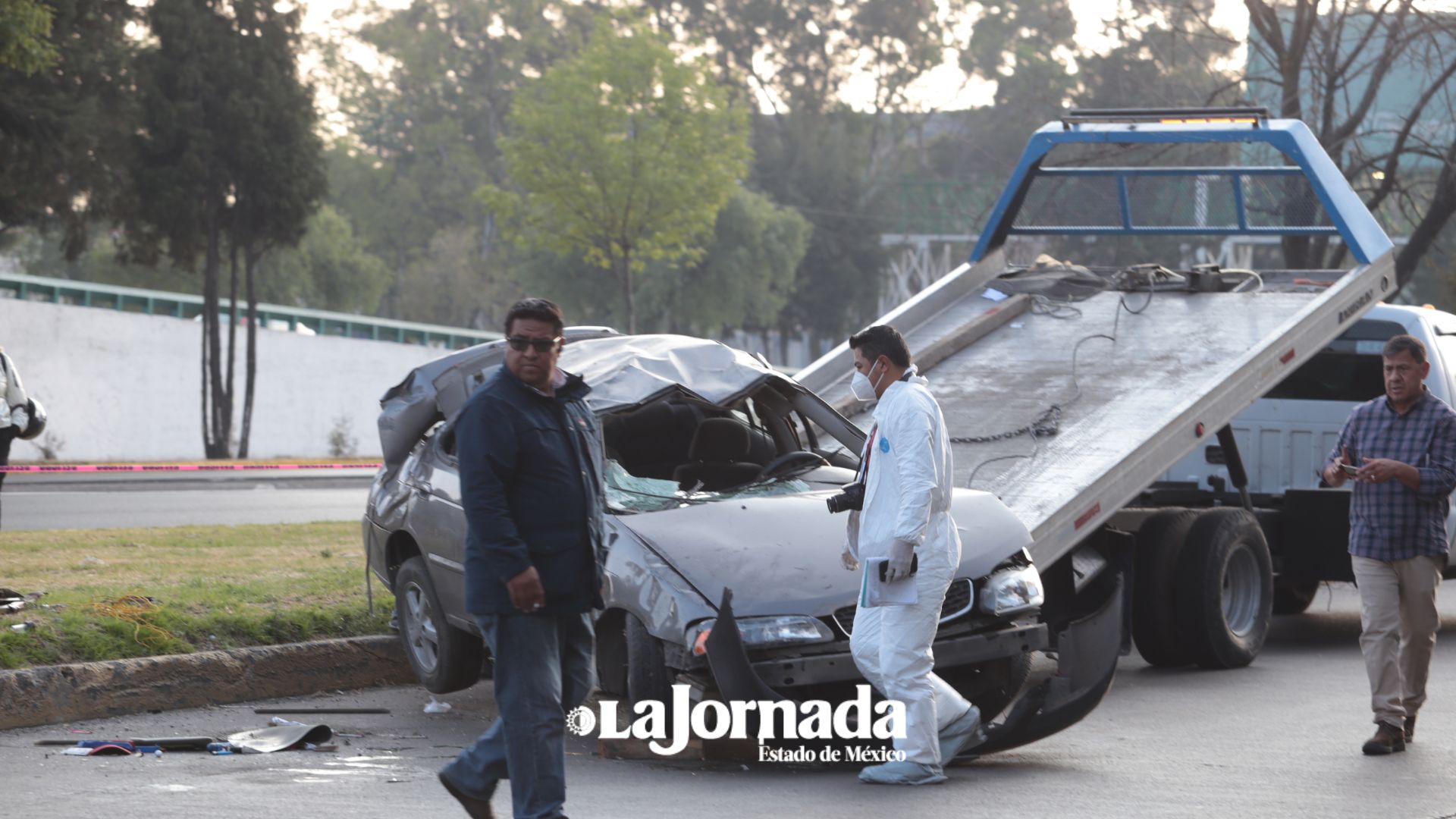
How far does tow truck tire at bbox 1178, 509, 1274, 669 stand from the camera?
31.9 ft

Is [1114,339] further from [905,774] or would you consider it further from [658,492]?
[905,774]

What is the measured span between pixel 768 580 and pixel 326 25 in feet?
238

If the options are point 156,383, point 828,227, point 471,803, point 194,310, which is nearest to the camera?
point 471,803

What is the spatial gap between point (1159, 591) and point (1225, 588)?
509 mm

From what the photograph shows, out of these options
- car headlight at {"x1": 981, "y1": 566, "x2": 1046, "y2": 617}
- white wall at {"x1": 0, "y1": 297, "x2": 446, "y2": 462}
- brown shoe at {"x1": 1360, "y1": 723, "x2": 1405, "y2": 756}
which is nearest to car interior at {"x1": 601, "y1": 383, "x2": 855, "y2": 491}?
car headlight at {"x1": 981, "y1": 566, "x2": 1046, "y2": 617}

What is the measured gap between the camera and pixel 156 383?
38531 millimetres

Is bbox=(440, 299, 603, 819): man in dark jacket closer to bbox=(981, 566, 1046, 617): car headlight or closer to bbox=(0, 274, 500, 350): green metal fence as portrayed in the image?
bbox=(981, 566, 1046, 617): car headlight

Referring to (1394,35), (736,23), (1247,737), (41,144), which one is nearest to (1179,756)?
(1247,737)

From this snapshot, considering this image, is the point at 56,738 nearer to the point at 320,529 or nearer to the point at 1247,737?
the point at 1247,737

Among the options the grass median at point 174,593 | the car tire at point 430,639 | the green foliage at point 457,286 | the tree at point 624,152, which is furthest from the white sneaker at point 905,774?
the green foliage at point 457,286

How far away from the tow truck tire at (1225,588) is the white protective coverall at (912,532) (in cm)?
363

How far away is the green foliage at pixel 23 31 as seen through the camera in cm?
1691

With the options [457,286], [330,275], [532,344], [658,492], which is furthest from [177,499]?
[457,286]

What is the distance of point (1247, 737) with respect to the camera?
7789 millimetres
